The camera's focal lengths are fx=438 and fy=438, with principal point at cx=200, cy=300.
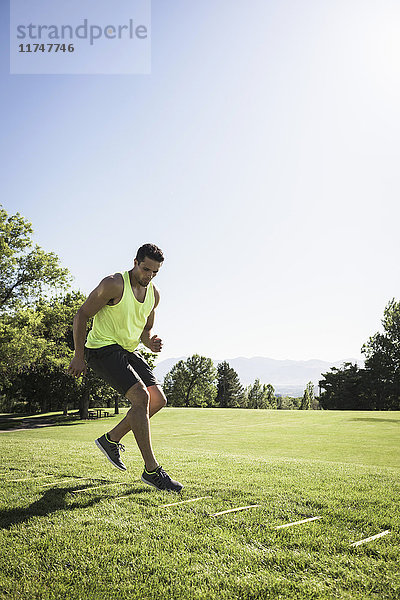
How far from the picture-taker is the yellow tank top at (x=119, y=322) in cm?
442

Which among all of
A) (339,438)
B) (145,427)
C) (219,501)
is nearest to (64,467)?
(145,427)

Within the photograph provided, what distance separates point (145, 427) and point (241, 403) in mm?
90833

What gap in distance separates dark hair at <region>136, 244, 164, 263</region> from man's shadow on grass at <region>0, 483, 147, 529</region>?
2.21 metres

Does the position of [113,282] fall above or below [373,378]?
above

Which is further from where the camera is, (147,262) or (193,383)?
(193,383)

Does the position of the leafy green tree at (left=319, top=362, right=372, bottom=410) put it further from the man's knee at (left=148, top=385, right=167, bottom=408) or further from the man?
A: the man

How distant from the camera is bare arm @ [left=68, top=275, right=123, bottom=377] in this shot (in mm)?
4254

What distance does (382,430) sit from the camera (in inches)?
715

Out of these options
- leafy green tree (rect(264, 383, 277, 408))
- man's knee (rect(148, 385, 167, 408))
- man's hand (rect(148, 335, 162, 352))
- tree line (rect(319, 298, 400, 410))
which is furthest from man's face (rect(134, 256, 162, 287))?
leafy green tree (rect(264, 383, 277, 408))

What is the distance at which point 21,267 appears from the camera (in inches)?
1012

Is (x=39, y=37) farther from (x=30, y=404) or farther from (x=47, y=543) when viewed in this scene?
(x=30, y=404)

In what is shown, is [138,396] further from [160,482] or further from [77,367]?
[160,482]

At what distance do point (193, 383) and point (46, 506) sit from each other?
72.5 metres

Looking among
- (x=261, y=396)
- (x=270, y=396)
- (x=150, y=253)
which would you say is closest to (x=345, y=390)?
(x=261, y=396)
